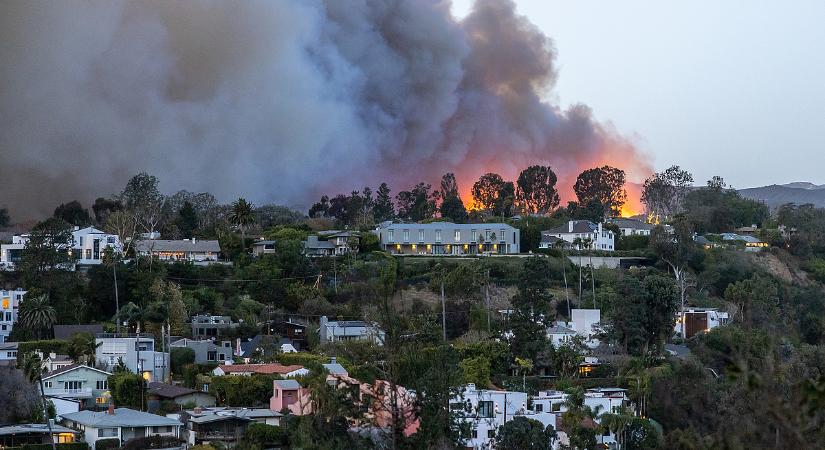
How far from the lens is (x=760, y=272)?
74500mm

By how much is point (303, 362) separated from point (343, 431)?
19322mm

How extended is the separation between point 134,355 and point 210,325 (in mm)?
7758

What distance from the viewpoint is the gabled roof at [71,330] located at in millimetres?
52875

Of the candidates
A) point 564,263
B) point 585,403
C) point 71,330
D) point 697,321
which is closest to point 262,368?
point 71,330

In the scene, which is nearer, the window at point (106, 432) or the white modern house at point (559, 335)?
the window at point (106, 432)

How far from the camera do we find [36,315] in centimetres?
5384

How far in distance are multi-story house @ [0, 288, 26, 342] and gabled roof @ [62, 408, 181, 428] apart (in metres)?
18.9

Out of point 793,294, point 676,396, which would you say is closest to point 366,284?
point 676,396

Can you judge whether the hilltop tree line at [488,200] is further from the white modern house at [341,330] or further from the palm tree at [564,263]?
the white modern house at [341,330]

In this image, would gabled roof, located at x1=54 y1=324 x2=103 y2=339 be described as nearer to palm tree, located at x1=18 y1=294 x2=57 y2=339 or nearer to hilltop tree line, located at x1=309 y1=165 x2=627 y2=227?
palm tree, located at x1=18 y1=294 x2=57 y2=339

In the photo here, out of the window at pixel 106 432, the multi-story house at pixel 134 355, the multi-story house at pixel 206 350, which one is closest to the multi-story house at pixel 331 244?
the multi-story house at pixel 206 350

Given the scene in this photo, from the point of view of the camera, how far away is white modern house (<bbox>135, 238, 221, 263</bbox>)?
70.6m

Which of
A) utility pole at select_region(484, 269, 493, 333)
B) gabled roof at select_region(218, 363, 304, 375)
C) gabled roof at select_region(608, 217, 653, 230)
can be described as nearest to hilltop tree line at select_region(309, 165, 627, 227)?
gabled roof at select_region(608, 217, 653, 230)

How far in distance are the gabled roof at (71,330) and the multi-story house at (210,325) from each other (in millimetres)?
4518
